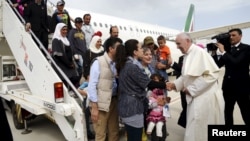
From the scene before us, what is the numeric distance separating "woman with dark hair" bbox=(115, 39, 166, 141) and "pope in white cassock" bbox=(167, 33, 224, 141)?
1.96 feet

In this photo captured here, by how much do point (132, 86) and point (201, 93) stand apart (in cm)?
91

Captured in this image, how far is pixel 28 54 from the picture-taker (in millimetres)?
4102

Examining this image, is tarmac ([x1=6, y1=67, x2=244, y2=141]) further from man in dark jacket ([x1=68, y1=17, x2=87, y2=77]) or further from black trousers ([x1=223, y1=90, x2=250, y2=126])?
man in dark jacket ([x1=68, y1=17, x2=87, y2=77])

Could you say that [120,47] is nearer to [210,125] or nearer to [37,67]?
[210,125]

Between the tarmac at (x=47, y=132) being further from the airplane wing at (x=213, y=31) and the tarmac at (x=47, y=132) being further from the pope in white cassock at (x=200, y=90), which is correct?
the airplane wing at (x=213, y=31)

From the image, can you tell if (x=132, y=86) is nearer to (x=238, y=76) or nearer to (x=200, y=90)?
(x=200, y=90)

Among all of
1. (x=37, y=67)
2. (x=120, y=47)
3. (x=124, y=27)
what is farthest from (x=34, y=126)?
(x=124, y=27)

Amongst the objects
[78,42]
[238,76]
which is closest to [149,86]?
[238,76]

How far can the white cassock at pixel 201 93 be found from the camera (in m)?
2.98


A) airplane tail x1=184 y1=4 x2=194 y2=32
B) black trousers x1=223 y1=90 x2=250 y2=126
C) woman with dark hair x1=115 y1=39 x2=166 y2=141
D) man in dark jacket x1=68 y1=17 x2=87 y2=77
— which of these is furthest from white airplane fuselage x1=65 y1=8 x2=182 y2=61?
airplane tail x1=184 y1=4 x2=194 y2=32

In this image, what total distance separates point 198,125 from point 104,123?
1228mm

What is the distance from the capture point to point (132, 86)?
2.76 meters

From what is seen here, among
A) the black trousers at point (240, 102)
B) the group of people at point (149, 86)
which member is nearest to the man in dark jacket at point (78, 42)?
the group of people at point (149, 86)

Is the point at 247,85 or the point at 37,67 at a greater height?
the point at 37,67
